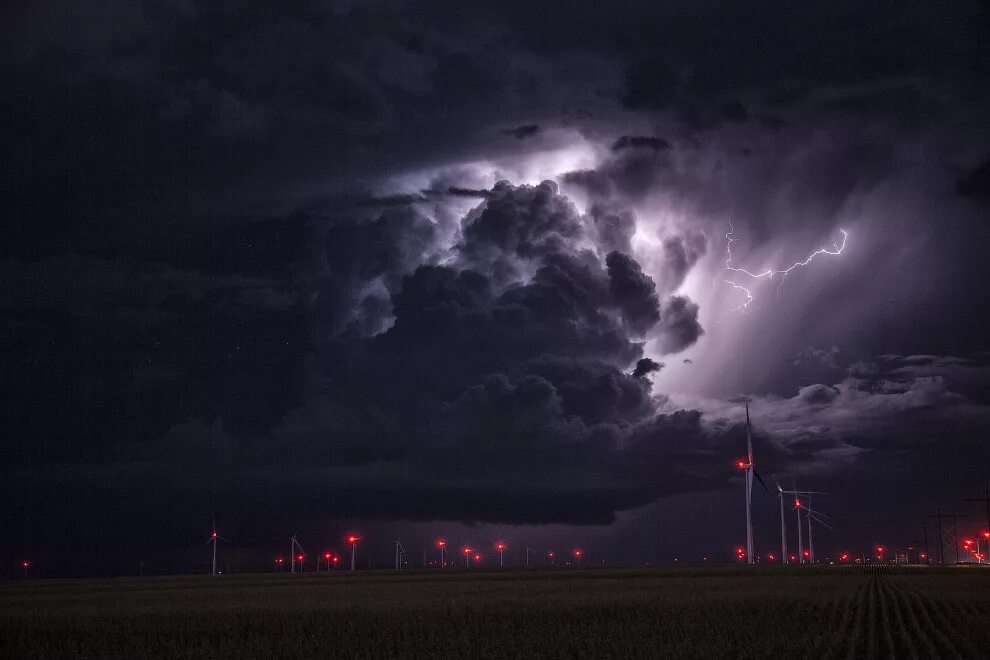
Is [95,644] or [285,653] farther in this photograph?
[95,644]

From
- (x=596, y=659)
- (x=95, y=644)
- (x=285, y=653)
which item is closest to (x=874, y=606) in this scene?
(x=596, y=659)

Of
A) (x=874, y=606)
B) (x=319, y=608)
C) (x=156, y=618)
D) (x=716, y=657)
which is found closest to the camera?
(x=716, y=657)

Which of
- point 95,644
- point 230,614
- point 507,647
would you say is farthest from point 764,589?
point 95,644

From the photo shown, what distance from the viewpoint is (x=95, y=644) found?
5550 cm

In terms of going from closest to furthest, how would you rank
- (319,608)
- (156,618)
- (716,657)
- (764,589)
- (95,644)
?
(716,657) < (95,644) < (156,618) < (319,608) < (764,589)

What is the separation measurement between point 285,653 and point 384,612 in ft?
89.6

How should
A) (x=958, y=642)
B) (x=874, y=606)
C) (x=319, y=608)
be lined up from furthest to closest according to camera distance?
(x=319, y=608)
(x=874, y=606)
(x=958, y=642)

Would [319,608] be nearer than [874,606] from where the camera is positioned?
No

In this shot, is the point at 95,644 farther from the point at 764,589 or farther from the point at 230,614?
the point at 764,589

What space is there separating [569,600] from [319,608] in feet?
66.8

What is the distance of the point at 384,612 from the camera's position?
241 ft


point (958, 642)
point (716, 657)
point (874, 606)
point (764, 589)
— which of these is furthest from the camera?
point (764, 589)

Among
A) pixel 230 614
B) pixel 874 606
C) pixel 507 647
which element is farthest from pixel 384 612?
pixel 874 606

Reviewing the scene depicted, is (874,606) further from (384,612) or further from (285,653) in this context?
(285,653)
